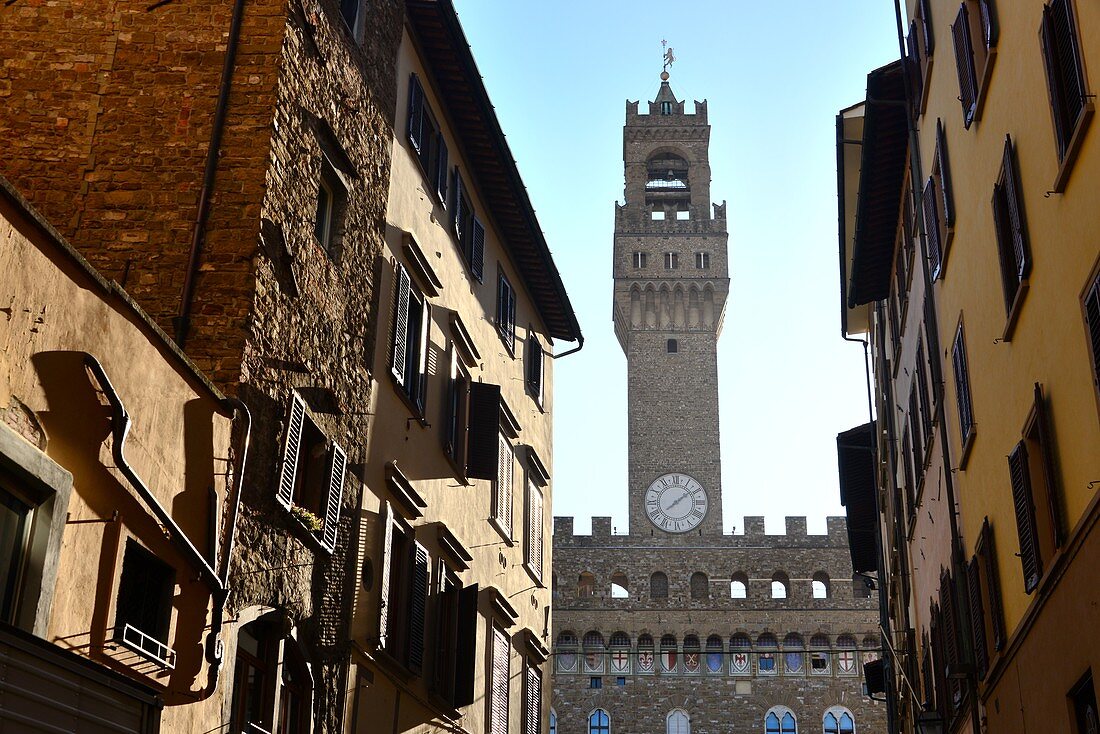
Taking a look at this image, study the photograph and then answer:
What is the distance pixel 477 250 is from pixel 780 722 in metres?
30.6

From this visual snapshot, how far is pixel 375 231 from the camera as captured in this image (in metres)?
11.7

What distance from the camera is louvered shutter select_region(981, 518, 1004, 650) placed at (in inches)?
404

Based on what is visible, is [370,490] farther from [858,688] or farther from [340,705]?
[858,688]

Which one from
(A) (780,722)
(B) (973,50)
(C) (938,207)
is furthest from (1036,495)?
(A) (780,722)

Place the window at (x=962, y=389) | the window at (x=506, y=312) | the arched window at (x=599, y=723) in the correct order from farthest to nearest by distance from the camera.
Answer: the arched window at (x=599, y=723) → the window at (x=506, y=312) → the window at (x=962, y=389)

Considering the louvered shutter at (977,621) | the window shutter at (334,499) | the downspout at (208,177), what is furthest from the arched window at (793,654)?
Answer: the downspout at (208,177)

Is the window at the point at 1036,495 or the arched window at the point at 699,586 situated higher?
the arched window at the point at 699,586

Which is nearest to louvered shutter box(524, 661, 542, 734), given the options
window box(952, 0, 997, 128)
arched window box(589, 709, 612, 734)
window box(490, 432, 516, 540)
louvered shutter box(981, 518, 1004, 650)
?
window box(490, 432, 516, 540)

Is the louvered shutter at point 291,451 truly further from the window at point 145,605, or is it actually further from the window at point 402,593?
Result: the window at point 402,593

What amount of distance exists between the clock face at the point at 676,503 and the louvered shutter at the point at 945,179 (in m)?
38.7

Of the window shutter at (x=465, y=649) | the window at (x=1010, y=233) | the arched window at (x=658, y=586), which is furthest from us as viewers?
the arched window at (x=658, y=586)

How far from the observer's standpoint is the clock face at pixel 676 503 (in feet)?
166

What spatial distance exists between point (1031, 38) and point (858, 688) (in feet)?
122

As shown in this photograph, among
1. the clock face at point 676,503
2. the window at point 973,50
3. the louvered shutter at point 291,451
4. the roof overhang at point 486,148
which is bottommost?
the louvered shutter at point 291,451
